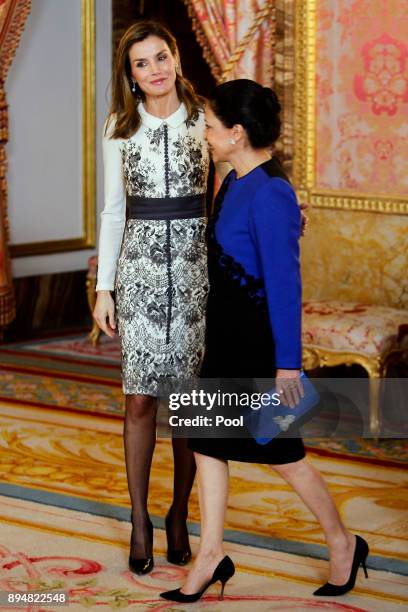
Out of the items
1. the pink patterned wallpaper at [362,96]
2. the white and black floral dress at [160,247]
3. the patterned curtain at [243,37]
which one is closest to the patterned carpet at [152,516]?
the white and black floral dress at [160,247]

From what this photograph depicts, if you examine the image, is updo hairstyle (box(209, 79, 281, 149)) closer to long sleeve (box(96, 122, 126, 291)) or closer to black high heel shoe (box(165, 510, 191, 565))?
long sleeve (box(96, 122, 126, 291))

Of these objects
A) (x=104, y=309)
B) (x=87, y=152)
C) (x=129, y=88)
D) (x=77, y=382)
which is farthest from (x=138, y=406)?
(x=87, y=152)

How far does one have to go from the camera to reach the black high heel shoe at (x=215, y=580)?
3109 mm

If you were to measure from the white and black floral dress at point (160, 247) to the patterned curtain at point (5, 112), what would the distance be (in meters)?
3.42

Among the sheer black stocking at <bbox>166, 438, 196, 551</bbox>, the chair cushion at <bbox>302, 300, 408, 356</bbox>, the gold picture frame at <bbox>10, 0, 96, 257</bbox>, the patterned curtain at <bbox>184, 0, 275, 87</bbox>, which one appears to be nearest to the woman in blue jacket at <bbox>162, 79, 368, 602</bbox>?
the sheer black stocking at <bbox>166, 438, 196, 551</bbox>

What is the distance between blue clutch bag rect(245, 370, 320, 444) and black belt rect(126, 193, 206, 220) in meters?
0.68

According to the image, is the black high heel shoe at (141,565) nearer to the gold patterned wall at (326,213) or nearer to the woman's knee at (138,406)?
the woman's knee at (138,406)

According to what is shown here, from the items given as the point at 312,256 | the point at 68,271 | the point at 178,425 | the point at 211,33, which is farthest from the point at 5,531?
the point at 68,271

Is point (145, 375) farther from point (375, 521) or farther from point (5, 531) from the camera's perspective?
point (375, 521)

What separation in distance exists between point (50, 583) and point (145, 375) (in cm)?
67

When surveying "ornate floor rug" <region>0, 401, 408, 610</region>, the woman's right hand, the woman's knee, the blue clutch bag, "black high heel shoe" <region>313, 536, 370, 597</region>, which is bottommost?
"ornate floor rug" <region>0, 401, 408, 610</region>

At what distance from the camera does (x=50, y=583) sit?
333cm

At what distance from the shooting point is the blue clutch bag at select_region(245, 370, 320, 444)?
3025mm

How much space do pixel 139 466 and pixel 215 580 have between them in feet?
1.57
